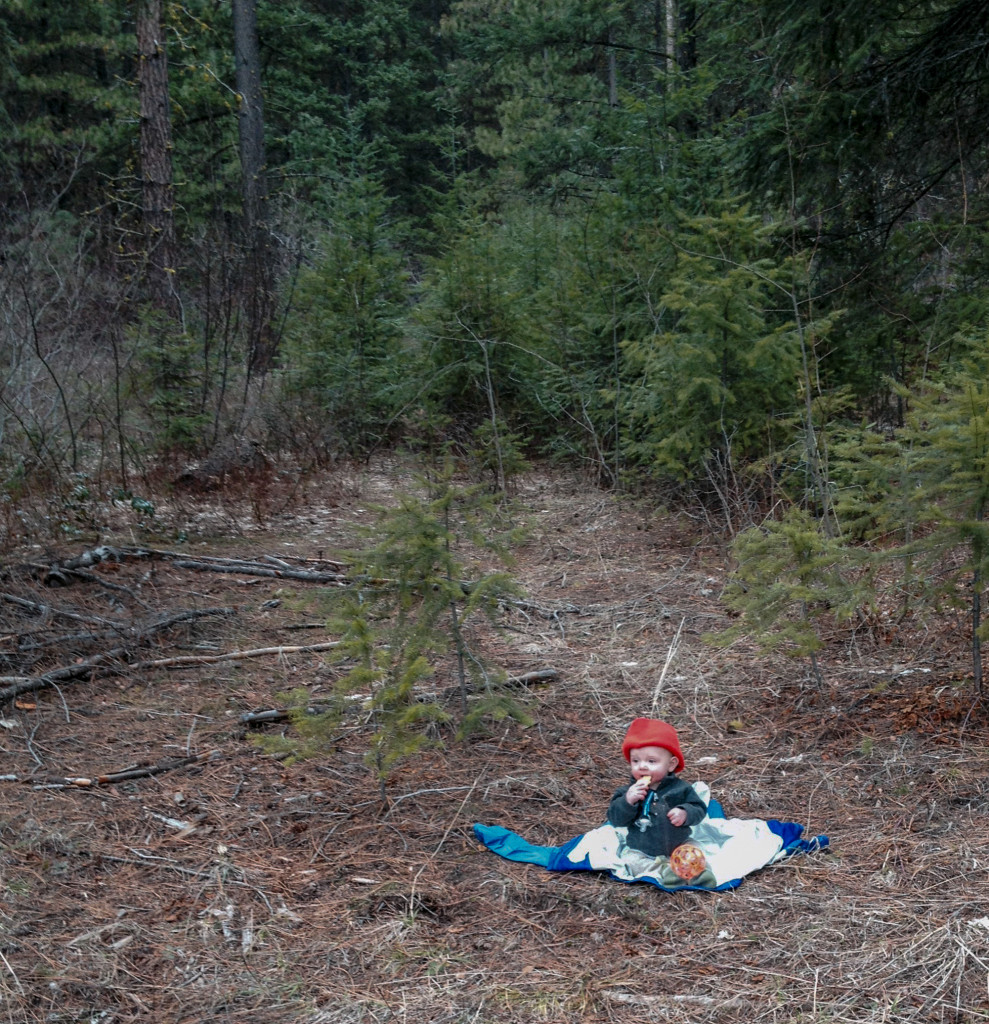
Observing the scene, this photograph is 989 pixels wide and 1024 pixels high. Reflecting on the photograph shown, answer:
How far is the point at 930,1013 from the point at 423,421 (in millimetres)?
8463

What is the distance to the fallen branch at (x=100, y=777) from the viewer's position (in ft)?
12.4

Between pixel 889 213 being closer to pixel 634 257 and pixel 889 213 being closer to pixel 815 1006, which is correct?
pixel 634 257

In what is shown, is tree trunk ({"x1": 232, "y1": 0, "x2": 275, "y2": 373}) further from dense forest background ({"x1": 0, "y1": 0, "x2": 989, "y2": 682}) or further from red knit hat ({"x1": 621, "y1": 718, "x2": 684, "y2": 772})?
red knit hat ({"x1": 621, "y1": 718, "x2": 684, "y2": 772})

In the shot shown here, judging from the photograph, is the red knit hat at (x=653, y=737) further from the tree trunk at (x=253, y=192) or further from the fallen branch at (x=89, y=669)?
the tree trunk at (x=253, y=192)

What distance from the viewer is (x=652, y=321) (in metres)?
8.77

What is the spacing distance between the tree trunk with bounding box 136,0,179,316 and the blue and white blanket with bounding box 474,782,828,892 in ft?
27.4

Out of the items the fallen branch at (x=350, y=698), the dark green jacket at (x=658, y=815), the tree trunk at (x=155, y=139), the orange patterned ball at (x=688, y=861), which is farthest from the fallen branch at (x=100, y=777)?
the tree trunk at (x=155, y=139)

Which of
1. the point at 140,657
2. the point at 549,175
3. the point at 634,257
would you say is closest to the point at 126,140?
the point at 549,175

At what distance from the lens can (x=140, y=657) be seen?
5.07 metres

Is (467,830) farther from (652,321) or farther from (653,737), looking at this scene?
(652,321)

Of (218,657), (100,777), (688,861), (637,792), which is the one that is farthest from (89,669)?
(688,861)

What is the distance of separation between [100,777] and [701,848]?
2327mm

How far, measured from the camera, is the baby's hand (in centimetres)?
339

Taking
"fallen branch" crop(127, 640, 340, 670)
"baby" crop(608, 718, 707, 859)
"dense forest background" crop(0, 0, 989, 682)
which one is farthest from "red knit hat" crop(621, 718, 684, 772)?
"fallen branch" crop(127, 640, 340, 670)
